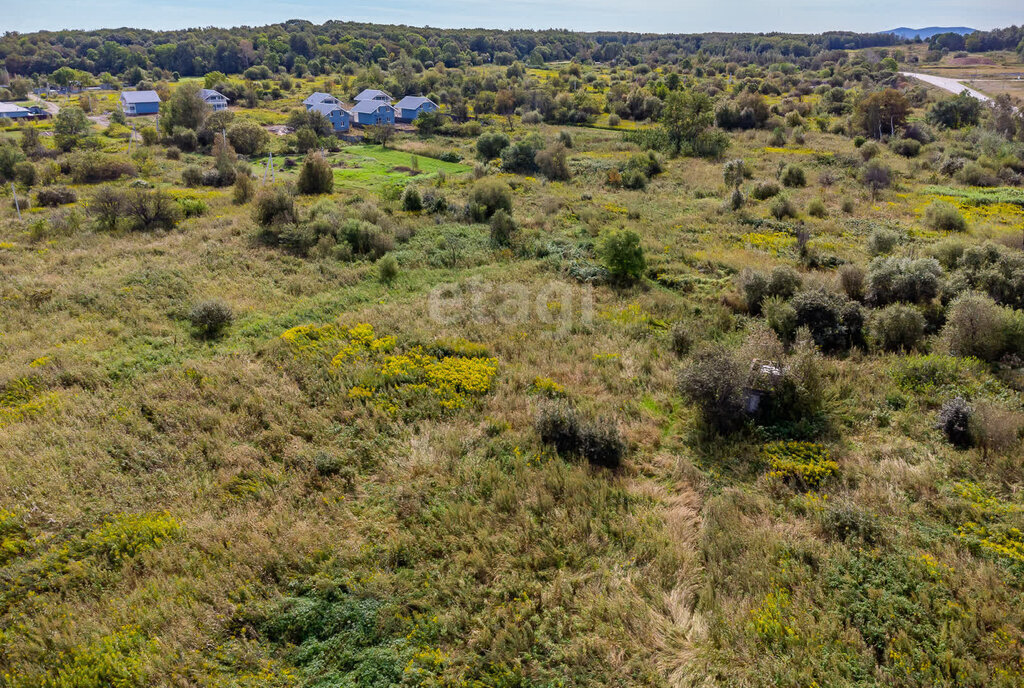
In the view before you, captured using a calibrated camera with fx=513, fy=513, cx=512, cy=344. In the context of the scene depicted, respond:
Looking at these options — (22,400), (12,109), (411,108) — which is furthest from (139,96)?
(22,400)

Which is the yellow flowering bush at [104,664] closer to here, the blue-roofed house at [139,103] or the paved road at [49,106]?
the paved road at [49,106]

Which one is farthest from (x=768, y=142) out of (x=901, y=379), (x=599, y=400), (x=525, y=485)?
(x=525, y=485)

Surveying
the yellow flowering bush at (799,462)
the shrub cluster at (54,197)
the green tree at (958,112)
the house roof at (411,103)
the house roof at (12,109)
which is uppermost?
the house roof at (411,103)

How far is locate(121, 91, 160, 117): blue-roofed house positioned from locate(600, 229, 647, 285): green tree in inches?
2589

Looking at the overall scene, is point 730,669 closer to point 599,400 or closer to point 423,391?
point 599,400

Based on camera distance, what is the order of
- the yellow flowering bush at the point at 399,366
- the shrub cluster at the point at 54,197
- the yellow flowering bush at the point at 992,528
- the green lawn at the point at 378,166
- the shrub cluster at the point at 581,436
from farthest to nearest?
1. the green lawn at the point at 378,166
2. the shrub cluster at the point at 54,197
3. the yellow flowering bush at the point at 399,366
4. the shrub cluster at the point at 581,436
5. the yellow flowering bush at the point at 992,528

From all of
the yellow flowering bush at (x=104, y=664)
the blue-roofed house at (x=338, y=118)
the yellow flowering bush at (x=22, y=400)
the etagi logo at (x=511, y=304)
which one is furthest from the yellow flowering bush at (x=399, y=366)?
the blue-roofed house at (x=338, y=118)

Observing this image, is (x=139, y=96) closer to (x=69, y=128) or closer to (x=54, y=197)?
(x=69, y=128)

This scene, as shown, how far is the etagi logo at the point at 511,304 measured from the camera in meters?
16.2

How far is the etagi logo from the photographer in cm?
1623

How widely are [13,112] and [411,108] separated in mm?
40959

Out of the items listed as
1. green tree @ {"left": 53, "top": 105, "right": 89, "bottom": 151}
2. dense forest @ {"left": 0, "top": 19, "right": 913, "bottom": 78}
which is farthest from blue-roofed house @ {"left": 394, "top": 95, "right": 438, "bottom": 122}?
dense forest @ {"left": 0, "top": 19, "right": 913, "bottom": 78}

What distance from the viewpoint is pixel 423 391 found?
12562mm

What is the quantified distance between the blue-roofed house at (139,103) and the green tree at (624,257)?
65.8 m
